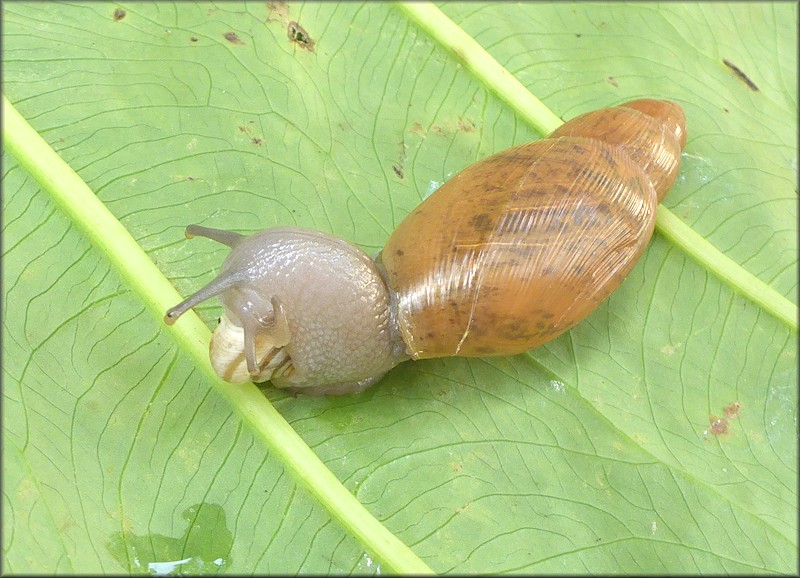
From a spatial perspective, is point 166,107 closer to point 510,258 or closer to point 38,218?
point 38,218

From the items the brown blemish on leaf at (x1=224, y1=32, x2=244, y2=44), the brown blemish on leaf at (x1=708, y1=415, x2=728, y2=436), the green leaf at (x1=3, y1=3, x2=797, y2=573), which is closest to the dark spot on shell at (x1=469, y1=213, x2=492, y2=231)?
the green leaf at (x1=3, y1=3, x2=797, y2=573)

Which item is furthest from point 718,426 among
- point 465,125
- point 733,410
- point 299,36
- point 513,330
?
point 299,36

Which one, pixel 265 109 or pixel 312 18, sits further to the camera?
pixel 312 18

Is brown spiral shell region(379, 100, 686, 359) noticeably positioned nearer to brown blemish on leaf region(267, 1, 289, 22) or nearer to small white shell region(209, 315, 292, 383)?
small white shell region(209, 315, 292, 383)

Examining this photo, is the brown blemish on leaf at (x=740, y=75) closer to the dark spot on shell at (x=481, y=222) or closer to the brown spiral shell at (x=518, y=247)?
the brown spiral shell at (x=518, y=247)

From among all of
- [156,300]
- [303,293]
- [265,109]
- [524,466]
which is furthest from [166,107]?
[524,466]

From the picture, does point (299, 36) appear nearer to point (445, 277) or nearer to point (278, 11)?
point (278, 11)

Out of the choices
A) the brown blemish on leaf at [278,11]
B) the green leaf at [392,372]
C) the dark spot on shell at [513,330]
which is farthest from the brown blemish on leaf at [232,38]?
the dark spot on shell at [513,330]
